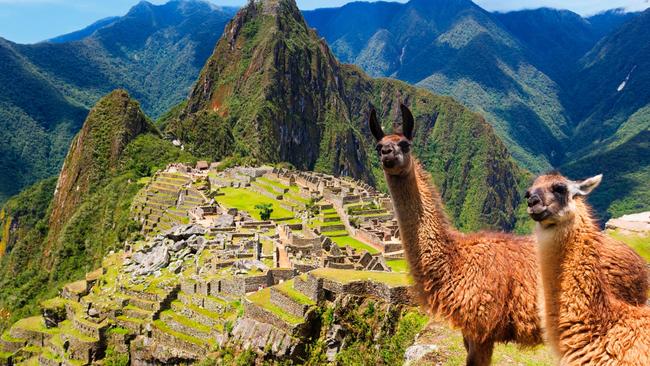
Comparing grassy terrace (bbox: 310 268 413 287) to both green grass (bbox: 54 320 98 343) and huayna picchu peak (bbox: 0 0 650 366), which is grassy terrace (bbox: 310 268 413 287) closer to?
huayna picchu peak (bbox: 0 0 650 366)

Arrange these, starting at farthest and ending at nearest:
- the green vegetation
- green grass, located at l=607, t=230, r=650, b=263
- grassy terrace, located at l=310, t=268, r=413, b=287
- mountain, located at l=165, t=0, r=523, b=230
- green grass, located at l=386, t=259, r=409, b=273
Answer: mountain, located at l=165, t=0, r=523, b=230 < green grass, located at l=386, t=259, r=409, b=273 < the green vegetation < grassy terrace, located at l=310, t=268, r=413, b=287 < green grass, located at l=607, t=230, r=650, b=263

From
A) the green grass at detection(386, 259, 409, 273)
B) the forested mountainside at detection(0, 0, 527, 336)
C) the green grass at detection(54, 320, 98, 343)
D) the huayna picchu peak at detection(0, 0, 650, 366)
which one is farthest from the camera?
the forested mountainside at detection(0, 0, 527, 336)

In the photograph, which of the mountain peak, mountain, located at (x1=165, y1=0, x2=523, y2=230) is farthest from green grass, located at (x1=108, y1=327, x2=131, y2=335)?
mountain, located at (x1=165, y1=0, x2=523, y2=230)

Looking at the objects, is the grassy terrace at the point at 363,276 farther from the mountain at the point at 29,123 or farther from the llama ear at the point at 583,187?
the mountain at the point at 29,123

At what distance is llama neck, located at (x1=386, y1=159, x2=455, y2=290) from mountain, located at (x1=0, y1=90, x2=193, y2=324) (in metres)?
42.3

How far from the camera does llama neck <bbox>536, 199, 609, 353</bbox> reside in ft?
12.0

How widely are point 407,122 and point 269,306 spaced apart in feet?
28.6

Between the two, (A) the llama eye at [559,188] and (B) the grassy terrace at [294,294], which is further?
(B) the grassy terrace at [294,294]

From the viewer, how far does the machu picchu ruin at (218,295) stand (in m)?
11.4

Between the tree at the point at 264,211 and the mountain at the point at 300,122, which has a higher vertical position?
the mountain at the point at 300,122

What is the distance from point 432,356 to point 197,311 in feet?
37.0

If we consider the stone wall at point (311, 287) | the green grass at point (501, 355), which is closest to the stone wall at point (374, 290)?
the stone wall at point (311, 287)

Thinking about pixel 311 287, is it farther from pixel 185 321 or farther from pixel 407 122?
pixel 407 122

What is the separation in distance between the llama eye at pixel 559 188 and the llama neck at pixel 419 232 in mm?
1433
